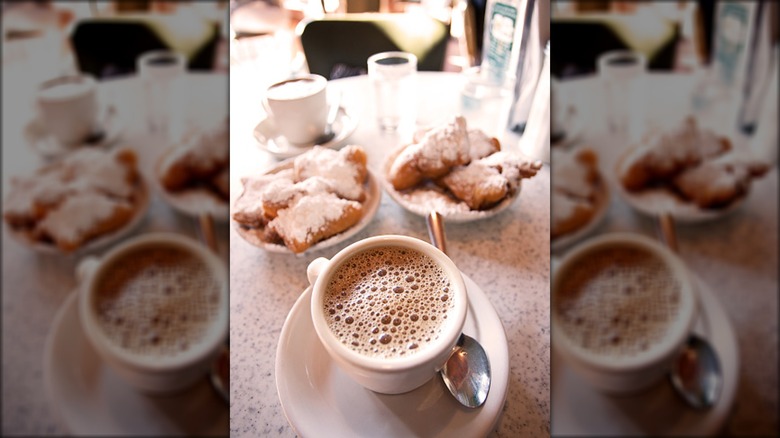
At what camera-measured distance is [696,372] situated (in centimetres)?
26

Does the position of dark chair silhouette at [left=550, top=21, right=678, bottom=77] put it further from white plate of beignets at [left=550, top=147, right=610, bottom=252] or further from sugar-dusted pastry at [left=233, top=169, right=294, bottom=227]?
sugar-dusted pastry at [left=233, top=169, right=294, bottom=227]

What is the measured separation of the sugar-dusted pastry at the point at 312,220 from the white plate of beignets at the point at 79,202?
0.28m

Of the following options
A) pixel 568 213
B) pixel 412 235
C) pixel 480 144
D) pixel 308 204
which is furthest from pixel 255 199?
pixel 568 213

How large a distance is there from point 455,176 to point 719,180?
36 centimetres

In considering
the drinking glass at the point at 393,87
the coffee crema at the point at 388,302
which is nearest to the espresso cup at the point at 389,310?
the coffee crema at the point at 388,302

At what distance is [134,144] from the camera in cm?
26

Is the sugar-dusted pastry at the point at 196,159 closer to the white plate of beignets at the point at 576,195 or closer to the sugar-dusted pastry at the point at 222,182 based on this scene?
the sugar-dusted pastry at the point at 222,182

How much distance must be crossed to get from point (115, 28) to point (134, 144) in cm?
7

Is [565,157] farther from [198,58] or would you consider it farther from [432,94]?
[432,94]

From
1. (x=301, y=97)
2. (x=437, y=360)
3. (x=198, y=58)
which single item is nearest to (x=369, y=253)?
(x=437, y=360)

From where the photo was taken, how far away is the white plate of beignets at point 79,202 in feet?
0.80

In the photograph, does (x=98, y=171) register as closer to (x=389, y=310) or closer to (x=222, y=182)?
(x=222, y=182)

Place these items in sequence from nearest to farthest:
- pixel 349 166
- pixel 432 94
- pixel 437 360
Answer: pixel 437 360, pixel 349 166, pixel 432 94

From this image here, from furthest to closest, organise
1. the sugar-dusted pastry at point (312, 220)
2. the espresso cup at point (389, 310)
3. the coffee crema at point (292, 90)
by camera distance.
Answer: the coffee crema at point (292, 90), the sugar-dusted pastry at point (312, 220), the espresso cup at point (389, 310)
